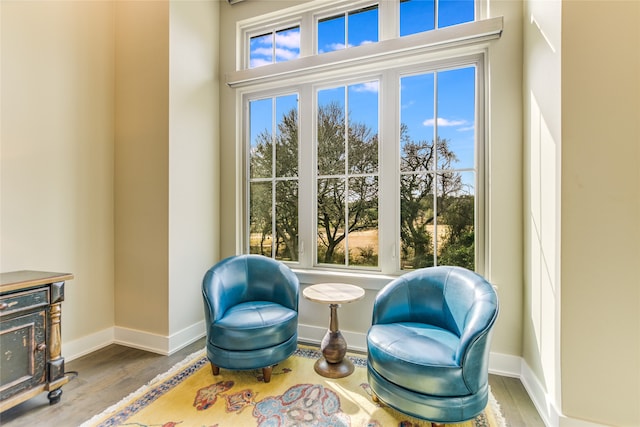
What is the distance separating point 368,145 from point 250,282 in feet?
5.48

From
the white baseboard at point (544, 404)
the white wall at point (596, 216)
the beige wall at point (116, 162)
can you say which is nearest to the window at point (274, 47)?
the beige wall at point (116, 162)

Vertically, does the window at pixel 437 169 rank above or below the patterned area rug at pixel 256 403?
above

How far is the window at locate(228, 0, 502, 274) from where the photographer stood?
8.23ft

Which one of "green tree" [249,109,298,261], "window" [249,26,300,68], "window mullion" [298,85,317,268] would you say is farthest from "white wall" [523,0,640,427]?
"window" [249,26,300,68]

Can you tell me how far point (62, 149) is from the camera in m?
2.46

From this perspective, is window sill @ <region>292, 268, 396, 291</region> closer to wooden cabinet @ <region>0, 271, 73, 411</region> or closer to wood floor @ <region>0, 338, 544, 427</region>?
wood floor @ <region>0, 338, 544, 427</region>

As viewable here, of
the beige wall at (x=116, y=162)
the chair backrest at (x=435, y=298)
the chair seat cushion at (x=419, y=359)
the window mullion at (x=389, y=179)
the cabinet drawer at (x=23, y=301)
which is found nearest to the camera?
the chair seat cushion at (x=419, y=359)

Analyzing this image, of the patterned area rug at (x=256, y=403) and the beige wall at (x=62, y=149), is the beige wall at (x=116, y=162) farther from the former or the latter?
the patterned area rug at (x=256, y=403)

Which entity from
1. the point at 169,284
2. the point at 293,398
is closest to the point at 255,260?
the point at 169,284

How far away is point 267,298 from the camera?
256 centimetres

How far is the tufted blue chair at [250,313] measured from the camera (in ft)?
6.76

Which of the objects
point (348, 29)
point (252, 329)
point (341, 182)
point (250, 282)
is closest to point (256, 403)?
point (252, 329)

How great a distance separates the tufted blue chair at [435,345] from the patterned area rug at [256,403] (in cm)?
20

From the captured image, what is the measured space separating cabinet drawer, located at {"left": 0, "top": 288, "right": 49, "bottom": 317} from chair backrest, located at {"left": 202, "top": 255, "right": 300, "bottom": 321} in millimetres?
948
